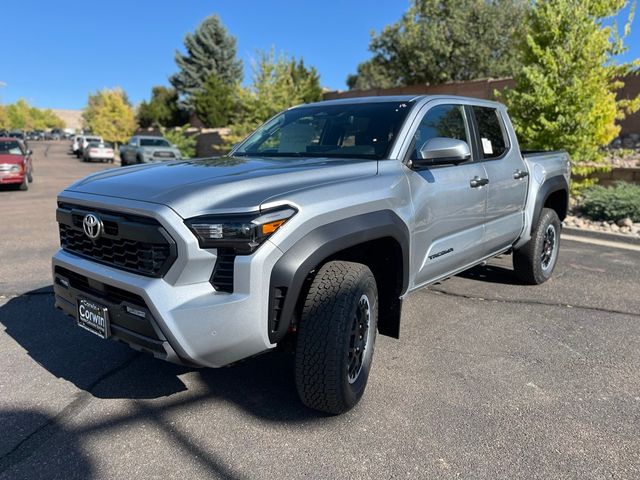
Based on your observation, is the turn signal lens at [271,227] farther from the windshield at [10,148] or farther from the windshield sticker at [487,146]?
the windshield at [10,148]

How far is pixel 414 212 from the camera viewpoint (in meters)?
3.38

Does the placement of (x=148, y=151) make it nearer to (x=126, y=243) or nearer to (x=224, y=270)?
(x=126, y=243)

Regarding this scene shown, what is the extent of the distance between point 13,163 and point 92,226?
45.5 feet

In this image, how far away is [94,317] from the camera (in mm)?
2848

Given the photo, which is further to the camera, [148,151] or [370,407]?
[148,151]

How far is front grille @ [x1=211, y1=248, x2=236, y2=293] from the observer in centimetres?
248

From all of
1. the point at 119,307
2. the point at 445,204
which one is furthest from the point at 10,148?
the point at 445,204

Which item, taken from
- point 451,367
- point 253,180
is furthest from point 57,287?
point 451,367

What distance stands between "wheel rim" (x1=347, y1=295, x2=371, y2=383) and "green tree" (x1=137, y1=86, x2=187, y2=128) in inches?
1801

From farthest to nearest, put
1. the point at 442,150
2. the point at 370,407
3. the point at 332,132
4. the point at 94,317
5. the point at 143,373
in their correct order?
the point at 332,132 < the point at 143,373 < the point at 442,150 < the point at 370,407 < the point at 94,317

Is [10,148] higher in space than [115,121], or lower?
lower

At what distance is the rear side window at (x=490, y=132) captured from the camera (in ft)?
14.9

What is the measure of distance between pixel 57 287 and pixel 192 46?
4457cm

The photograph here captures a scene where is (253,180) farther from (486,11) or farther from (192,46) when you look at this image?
(192,46)
